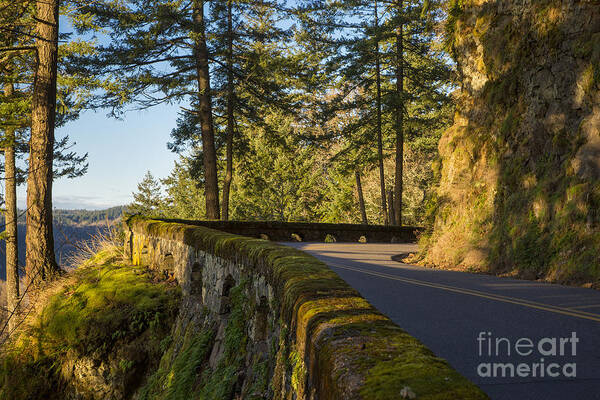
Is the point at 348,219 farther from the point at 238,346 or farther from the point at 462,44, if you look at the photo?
the point at 238,346

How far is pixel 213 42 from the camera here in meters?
19.1

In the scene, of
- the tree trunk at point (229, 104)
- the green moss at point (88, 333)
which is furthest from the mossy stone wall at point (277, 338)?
the tree trunk at point (229, 104)

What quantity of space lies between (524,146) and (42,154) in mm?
12124

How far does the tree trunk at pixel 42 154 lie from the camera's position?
1167 cm

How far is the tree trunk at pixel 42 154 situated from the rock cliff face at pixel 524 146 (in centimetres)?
1047

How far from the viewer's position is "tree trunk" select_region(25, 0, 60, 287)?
38.3 ft

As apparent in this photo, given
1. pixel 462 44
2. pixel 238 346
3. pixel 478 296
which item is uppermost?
pixel 462 44

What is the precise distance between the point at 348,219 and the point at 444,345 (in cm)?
4022

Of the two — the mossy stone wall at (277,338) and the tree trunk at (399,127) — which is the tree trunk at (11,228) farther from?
the tree trunk at (399,127)

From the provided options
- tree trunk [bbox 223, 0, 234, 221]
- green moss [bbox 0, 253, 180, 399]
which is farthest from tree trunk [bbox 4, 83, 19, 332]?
tree trunk [bbox 223, 0, 234, 221]

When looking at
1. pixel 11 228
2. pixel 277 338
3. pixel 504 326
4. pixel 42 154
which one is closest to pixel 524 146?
pixel 504 326

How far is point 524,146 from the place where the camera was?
10555 millimetres

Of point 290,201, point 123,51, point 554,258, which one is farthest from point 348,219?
point 554,258

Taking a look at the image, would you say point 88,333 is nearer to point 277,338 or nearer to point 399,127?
point 277,338
